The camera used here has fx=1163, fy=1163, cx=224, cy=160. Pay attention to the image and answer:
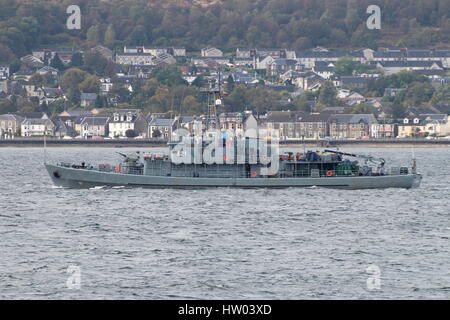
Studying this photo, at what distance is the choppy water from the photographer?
4356 centimetres

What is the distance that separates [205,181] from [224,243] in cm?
2509

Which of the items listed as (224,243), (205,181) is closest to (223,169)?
(205,181)

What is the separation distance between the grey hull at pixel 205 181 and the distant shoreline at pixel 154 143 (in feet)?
337

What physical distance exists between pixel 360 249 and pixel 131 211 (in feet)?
61.1

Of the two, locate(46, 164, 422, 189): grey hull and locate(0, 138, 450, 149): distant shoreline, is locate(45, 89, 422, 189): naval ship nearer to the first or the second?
locate(46, 164, 422, 189): grey hull

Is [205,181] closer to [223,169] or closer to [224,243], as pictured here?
[223,169]

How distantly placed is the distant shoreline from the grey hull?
102803 millimetres

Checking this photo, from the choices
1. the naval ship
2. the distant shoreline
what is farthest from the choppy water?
the distant shoreline

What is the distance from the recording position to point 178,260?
49.0 m

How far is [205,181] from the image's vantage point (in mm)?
78875

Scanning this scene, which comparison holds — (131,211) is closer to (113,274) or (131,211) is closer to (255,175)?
(255,175)

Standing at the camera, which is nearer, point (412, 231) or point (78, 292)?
point (78, 292)
